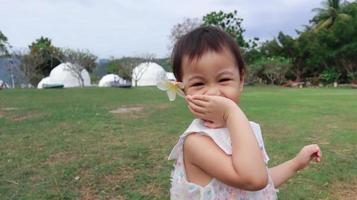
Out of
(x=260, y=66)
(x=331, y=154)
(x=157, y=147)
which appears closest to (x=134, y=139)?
(x=157, y=147)

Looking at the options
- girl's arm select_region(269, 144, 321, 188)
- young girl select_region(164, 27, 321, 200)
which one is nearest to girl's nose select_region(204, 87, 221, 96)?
young girl select_region(164, 27, 321, 200)

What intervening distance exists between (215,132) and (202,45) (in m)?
0.25

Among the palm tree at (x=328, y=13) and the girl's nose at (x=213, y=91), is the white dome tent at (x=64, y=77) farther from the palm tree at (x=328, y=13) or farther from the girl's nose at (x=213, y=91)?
the girl's nose at (x=213, y=91)

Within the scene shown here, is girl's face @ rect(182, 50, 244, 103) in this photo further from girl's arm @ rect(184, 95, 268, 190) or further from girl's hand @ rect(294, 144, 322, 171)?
girl's hand @ rect(294, 144, 322, 171)

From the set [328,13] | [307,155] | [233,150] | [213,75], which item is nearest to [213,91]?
[213,75]

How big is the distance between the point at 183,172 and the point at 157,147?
384 centimetres

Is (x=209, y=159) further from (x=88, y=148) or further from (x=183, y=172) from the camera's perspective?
(x=88, y=148)

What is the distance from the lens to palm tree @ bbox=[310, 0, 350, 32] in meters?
40.5

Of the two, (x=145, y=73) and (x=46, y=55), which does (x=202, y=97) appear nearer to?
(x=46, y=55)

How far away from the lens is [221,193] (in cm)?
115

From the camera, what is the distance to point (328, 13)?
41250 mm

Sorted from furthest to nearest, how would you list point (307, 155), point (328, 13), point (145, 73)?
point (145, 73)
point (328, 13)
point (307, 155)

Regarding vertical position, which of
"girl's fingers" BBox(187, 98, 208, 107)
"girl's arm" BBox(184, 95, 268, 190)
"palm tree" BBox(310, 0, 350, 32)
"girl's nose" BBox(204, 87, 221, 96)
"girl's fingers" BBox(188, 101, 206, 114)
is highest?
"palm tree" BBox(310, 0, 350, 32)

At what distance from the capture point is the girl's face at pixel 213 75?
117 cm
